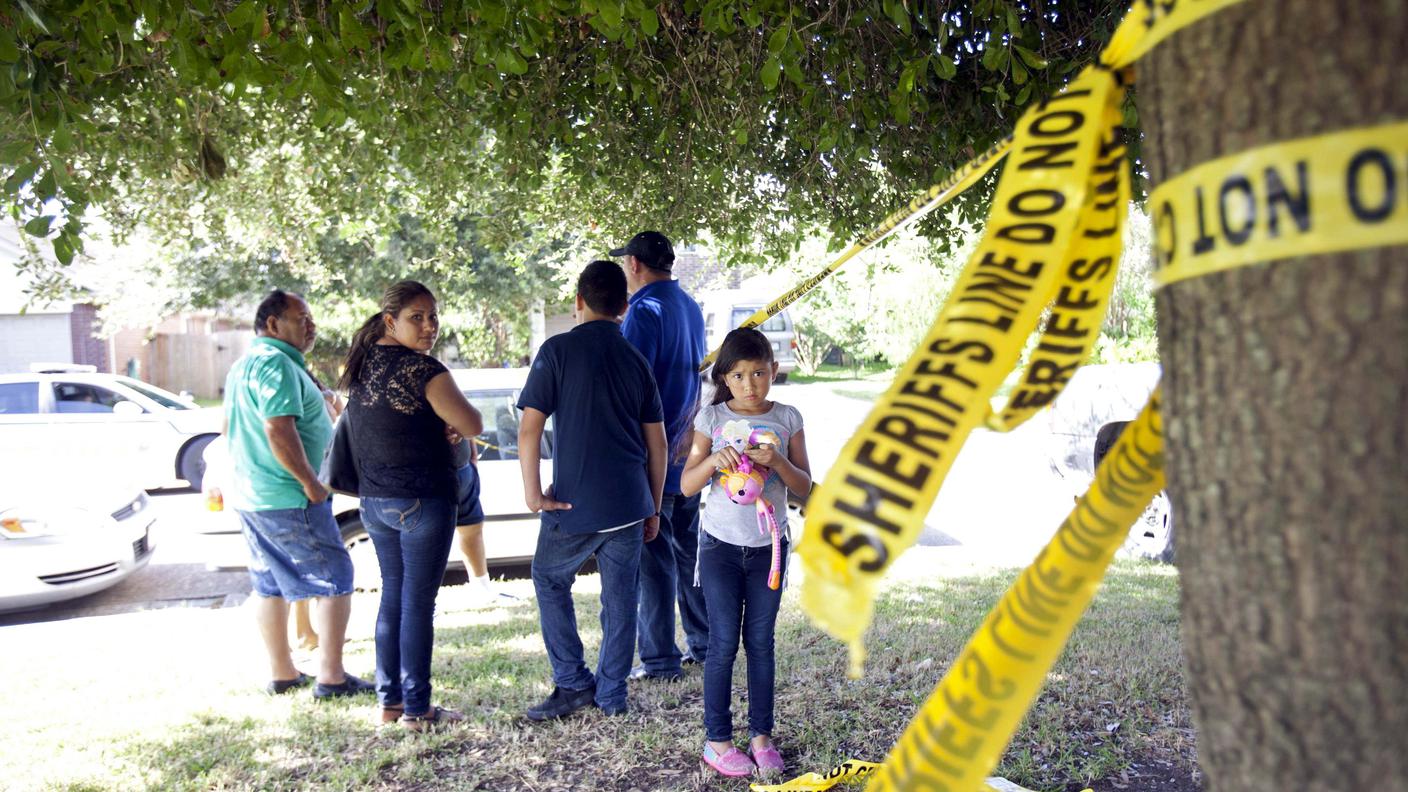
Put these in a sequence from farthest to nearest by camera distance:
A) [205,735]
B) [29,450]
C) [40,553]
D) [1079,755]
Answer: [29,450] → [40,553] → [205,735] → [1079,755]

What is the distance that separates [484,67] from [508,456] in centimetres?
370

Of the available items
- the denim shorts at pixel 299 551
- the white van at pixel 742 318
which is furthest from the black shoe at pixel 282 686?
the white van at pixel 742 318

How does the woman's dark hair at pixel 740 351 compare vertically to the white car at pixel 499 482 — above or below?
above

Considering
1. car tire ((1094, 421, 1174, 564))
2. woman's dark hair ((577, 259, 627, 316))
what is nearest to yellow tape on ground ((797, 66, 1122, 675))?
woman's dark hair ((577, 259, 627, 316))

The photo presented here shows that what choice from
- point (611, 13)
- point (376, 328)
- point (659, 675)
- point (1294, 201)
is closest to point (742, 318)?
point (659, 675)

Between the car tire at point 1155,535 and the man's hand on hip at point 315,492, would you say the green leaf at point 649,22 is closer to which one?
the man's hand on hip at point 315,492

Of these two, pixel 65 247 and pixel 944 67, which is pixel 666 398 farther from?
pixel 65 247

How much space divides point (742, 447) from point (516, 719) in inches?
67.1

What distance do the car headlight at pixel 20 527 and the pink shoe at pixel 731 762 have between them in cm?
560

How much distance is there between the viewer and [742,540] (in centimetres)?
378

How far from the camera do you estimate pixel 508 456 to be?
303 inches

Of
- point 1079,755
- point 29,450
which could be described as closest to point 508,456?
point 1079,755

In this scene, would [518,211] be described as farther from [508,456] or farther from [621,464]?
[621,464]

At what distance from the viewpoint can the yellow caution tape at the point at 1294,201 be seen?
0.98 meters
